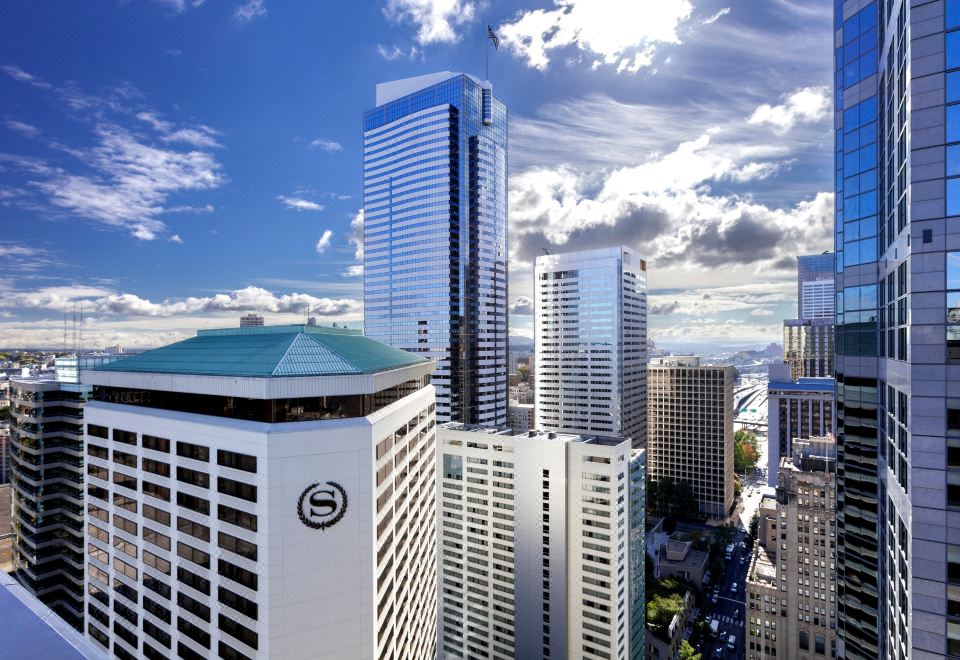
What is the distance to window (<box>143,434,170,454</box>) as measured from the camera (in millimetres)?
43906

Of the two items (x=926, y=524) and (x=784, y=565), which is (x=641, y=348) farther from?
(x=926, y=524)

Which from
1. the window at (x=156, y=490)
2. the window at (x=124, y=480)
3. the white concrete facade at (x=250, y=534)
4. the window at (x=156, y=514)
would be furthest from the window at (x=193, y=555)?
the window at (x=124, y=480)

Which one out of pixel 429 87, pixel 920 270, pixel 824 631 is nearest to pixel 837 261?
pixel 920 270

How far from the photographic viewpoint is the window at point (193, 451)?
134 feet

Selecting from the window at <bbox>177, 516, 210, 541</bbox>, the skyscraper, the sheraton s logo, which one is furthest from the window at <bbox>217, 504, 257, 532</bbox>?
the skyscraper

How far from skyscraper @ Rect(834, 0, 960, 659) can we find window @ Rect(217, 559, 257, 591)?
134ft

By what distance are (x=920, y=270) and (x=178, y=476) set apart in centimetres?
5280

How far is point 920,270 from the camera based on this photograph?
2370cm

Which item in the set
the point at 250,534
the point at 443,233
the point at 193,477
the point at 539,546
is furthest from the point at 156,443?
the point at 443,233

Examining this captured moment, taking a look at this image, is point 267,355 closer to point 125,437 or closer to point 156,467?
point 156,467

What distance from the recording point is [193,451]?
41969 mm

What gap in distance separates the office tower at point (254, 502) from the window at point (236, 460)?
0.13m

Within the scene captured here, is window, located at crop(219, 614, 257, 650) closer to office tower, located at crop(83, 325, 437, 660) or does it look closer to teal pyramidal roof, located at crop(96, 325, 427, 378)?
office tower, located at crop(83, 325, 437, 660)

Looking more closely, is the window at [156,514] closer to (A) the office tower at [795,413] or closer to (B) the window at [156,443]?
(B) the window at [156,443]
